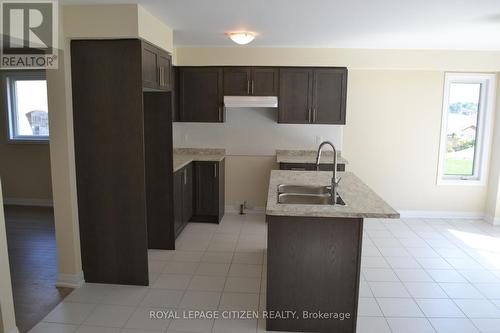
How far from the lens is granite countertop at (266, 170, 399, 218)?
2.28 metres

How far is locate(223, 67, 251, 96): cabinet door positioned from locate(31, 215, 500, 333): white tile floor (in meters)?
1.82

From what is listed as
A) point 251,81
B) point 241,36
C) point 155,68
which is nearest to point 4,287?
point 155,68

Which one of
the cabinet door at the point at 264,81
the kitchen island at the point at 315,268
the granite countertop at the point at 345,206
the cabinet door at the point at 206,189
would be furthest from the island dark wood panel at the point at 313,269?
the cabinet door at the point at 264,81

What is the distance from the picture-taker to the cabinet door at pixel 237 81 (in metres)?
4.90

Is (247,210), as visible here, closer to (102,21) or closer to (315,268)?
(315,268)

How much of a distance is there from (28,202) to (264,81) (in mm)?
4278

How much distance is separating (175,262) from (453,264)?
9.29 ft

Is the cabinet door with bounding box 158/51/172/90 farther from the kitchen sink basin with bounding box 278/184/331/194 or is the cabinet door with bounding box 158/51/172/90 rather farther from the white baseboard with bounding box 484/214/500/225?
the white baseboard with bounding box 484/214/500/225

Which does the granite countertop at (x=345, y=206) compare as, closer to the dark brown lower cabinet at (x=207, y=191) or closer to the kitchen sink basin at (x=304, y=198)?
the kitchen sink basin at (x=304, y=198)

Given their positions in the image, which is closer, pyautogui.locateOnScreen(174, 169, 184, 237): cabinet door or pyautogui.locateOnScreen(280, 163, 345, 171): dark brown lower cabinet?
pyautogui.locateOnScreen(174, 169, 184, 237): cabinet door

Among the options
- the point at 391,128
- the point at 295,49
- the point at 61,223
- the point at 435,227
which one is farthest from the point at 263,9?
the point at 435,227

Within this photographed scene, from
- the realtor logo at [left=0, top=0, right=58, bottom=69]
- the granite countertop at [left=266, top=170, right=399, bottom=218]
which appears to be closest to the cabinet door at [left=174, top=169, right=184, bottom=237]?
the granite countertop at [left=266, top=170, right=399, bottom=218]

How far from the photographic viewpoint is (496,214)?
508 cm

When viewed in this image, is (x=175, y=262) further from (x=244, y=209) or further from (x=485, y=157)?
(x=485, y=157)
